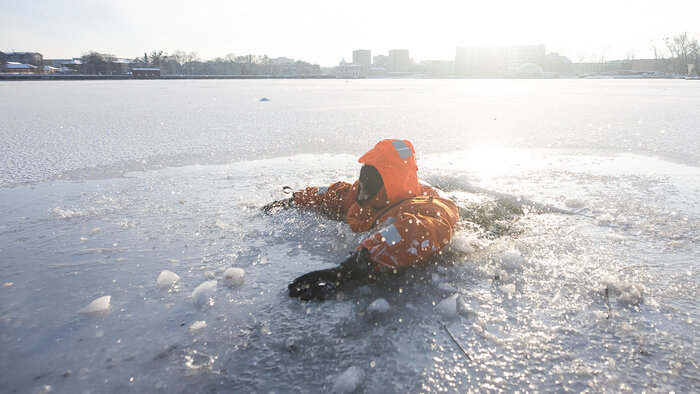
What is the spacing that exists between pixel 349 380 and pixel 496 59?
375 ft

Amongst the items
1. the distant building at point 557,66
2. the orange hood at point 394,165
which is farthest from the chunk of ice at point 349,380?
the distant building at point 557,66

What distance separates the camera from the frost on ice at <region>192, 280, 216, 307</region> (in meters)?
1.82

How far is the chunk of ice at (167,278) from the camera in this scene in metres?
1.98

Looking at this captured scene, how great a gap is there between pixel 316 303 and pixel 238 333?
370 mm

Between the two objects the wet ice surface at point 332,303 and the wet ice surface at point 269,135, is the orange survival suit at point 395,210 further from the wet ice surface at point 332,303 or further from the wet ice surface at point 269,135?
the wet ice surface at point 269,135

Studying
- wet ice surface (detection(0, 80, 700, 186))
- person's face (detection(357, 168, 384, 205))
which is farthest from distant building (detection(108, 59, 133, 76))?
person's face (detection(357, 168, 384, 205))

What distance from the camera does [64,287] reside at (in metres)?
1.96

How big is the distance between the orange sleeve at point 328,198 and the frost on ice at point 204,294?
4.38 ft

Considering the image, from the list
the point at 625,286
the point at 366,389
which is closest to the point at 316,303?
the point at 366,389

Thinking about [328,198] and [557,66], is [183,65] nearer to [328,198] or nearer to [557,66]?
[557,66]

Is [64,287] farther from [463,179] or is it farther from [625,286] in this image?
[463,179]

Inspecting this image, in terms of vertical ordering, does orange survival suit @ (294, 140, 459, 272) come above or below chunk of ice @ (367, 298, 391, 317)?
above

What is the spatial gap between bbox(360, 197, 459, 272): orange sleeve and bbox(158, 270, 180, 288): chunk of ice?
973 mm

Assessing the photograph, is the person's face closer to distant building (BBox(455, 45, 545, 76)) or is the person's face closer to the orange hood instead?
the orange hood
